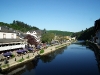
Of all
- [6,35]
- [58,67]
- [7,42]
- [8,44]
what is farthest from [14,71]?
[6,35]

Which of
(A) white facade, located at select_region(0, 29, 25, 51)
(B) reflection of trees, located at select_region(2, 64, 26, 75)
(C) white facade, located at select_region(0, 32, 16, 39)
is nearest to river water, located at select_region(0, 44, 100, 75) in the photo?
(B) reflection of trees, located at select_region(2, 64, 26, 75)

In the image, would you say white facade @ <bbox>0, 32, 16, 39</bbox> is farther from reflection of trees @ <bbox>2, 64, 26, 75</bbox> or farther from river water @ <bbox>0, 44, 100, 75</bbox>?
reflection of trees @ <bbox>2, 64, 26, 75</bbox>

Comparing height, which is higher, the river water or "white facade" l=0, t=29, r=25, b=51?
"white facade" l=0, t=29, r=25, b=51

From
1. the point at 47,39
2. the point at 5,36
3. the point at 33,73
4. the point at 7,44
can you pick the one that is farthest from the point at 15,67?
the point at 47,39

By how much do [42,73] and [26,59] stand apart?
37.4 feet

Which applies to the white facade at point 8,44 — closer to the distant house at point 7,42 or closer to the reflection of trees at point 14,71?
the distant house at point 7,42

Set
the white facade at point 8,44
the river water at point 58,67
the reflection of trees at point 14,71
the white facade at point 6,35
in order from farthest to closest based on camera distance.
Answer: the white facade at point 6,35 → the white facade at point 8,44 → the river water at point 58,67 → the reflection of trees at point 14,71

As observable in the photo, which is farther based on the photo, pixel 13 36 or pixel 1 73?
pixel 13 36

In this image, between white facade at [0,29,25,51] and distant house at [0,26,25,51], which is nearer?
white facade at [0,29,25,51]

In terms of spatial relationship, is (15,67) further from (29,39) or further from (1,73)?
(29,39)

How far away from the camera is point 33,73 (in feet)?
97.7

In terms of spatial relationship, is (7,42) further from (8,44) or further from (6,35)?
(6,35)

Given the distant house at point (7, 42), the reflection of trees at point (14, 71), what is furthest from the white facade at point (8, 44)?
the reflection of trees at point (14, 71)

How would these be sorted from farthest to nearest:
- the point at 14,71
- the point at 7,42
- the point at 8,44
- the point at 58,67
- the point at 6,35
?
1. the point at 6,35
2. the point at 8,44
3. the point at 7,42
4. the point at 58,67
5. the point at 14,71
